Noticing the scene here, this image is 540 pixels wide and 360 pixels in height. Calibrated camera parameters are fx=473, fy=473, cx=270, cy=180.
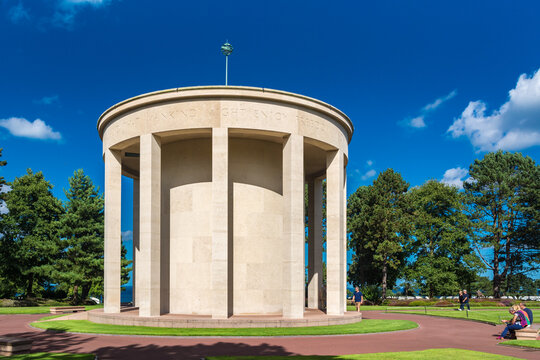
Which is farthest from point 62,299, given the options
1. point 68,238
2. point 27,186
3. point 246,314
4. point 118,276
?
point 246,314

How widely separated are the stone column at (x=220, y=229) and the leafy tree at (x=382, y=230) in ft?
128

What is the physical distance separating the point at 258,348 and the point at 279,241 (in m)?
12.0

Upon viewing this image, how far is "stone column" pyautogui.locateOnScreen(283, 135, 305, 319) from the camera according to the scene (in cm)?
2512

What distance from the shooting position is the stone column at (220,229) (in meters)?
24.0

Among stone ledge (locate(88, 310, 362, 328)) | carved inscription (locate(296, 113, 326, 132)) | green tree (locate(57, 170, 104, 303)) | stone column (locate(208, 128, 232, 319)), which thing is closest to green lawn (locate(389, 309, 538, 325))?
stone ledge (locate(88, 310, 362, 328))

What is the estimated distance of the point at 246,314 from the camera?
27.0 m

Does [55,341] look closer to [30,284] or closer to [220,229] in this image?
[220,229]

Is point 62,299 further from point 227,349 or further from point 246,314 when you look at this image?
point 227,349

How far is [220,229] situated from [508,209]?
5323 cm

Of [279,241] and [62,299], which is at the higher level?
[279,241]

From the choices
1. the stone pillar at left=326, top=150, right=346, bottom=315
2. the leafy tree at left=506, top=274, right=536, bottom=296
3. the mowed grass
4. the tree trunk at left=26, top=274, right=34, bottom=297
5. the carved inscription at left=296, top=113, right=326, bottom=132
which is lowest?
the leafy tree at left=506, top=274, right=536, bottom=296

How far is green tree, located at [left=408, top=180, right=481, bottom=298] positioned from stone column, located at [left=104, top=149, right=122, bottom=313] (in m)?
42.4

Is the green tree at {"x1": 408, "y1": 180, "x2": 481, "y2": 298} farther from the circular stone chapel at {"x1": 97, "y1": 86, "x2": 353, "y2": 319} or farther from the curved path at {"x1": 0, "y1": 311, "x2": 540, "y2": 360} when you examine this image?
the curved path at {"x1": 0, "y1": 311, "x2": 540, "y2": 360}

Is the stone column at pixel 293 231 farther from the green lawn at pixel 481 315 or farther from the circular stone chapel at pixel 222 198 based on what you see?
the green lawn at pixel 481 315
